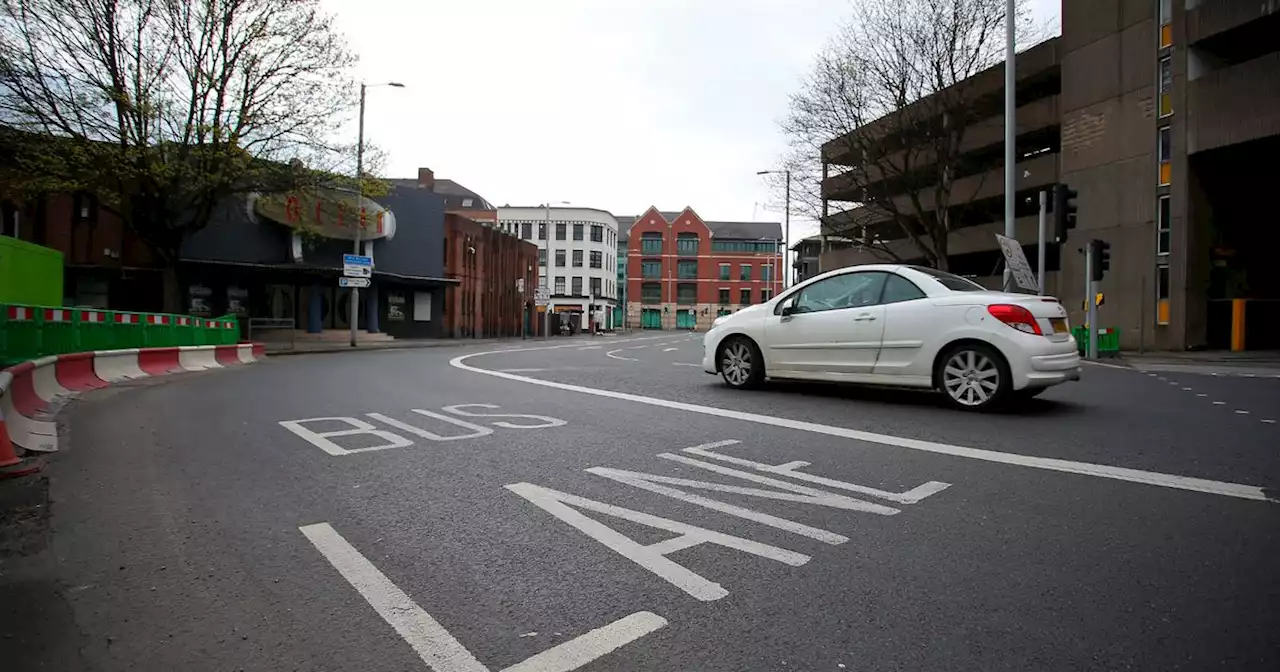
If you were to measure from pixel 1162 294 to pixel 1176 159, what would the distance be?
14.7ft

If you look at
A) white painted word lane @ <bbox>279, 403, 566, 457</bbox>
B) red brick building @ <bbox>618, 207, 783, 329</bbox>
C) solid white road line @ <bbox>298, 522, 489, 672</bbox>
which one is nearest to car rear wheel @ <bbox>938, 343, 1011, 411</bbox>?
white painted word lane @ <bbox>279, 403, 566, 457</bbox>

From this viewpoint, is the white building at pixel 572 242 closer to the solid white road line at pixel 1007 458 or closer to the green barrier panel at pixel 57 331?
the green barrier panel at pixel 57 331

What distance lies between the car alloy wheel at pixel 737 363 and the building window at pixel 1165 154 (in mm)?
22586

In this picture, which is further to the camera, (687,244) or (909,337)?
(687,244)

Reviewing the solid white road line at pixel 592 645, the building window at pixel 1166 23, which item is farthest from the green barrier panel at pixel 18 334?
the building window at pixel 1166 23

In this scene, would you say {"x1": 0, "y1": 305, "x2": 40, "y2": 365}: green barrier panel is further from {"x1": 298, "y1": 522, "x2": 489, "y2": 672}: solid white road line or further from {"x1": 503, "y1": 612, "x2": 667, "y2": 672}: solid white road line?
{"x1": 503, "y1": 612, "x2": 667, "y2": 672}: solid white road line

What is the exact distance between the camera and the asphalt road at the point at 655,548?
2.32 metres

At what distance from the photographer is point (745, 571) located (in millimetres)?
2953

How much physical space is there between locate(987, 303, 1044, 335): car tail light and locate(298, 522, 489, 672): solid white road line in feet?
21.0

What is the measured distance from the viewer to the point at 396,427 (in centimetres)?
650

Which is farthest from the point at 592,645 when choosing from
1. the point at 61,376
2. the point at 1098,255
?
the point at 1098,255

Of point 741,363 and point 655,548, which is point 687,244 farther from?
point 655,548

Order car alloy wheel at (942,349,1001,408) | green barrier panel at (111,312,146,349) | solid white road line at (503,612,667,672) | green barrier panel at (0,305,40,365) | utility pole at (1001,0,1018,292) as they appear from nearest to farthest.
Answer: solid white road line at (503,612,667,672), car alloy wheel at (942,349,1001,408), green barrier panel at (0,305,40,365), green barrier panel at (111,312,146,349), utility pole at (1001,0,1018,292)

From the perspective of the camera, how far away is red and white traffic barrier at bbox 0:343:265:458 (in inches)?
207
